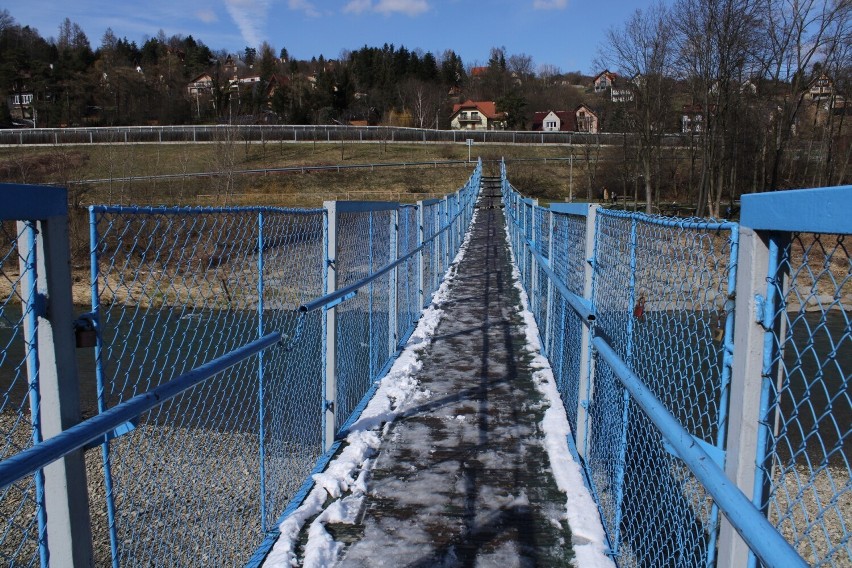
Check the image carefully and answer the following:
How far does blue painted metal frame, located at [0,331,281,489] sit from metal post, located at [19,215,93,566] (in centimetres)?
11

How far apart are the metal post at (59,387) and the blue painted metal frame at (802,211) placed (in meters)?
1.90

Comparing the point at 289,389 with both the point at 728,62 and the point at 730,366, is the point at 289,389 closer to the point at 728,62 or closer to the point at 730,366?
the point at 730,366

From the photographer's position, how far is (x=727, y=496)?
60.2 inches

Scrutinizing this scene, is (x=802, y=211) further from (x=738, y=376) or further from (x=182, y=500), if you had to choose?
(x=182, y=500)

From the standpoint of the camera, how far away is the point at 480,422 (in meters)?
5.48

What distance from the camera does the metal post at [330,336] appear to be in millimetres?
4785

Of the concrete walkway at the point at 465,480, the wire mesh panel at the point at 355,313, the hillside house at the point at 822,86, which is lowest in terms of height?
the concrete walkway at the point at 465,480

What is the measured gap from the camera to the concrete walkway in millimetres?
3572

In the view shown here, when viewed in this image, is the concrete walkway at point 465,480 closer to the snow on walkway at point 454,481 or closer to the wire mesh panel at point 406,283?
the snow on walkway at point 454,481

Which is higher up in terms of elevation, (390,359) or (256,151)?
(256,151)

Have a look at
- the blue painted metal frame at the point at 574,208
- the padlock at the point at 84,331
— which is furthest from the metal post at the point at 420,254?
the padlock at the point at 84,331

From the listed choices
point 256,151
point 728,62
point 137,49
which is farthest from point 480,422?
point 137,49

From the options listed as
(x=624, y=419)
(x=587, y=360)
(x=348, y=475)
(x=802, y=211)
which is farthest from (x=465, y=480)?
(x=802, y=211)

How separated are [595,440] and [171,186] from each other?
1770 inches
